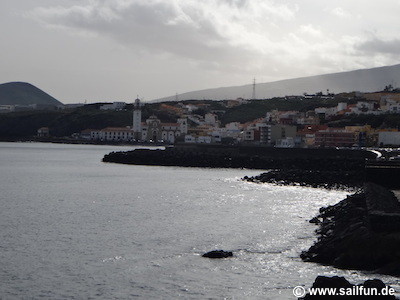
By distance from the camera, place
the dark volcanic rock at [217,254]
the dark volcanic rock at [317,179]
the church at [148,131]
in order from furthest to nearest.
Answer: the church at [148,131], the dark volcanic rock at [317,179], the dark volcanic rock at [217,254]

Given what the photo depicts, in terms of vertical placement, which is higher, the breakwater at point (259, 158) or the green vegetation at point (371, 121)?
the green vegetation at point (371, 121)

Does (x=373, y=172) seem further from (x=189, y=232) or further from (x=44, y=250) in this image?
(x=44, y=250)

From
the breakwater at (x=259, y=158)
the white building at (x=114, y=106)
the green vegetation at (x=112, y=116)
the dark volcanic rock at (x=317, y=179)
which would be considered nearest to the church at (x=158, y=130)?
the green vegetation at (x=112, y=116)

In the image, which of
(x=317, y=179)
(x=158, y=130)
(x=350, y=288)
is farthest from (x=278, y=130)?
(x=350, y=288)

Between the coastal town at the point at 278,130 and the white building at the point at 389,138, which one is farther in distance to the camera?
the coastal town at the point at 278,130

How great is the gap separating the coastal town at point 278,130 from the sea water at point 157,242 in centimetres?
4208

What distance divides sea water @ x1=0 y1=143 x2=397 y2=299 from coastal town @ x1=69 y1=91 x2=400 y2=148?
42085 millimetres

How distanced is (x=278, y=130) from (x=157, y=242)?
69157 millimetres

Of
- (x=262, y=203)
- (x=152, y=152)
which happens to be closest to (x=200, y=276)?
(x=262, y=203)

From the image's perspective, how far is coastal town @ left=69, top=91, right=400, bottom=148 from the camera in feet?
245

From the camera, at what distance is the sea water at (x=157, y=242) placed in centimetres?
1261

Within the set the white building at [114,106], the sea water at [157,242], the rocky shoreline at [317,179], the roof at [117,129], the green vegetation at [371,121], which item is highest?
the white building at [114,106]

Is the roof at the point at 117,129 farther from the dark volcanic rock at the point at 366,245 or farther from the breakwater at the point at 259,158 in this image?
the dark volcanic rock at the point at 366,245

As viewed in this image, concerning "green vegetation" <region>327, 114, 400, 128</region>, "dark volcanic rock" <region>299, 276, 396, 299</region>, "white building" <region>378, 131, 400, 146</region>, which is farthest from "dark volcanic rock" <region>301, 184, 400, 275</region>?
"green vegetation" <region>327, 114, 400, 128</region>
